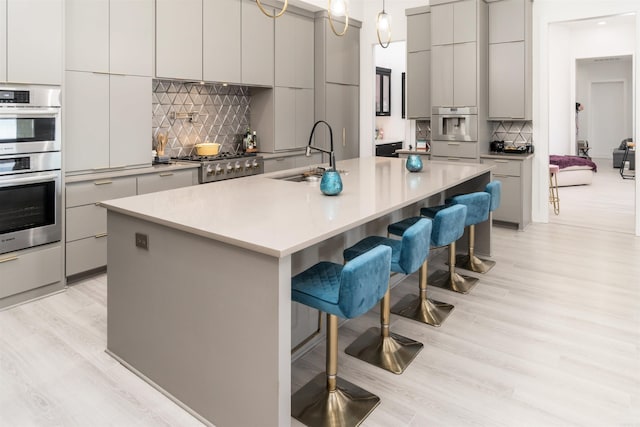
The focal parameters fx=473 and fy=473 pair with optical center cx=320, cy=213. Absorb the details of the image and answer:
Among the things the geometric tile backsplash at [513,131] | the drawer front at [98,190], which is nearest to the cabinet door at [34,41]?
the drawer front at [98,190]

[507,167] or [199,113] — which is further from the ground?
[199,113]

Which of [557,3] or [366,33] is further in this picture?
[366,33]

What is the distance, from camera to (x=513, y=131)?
6215 mm

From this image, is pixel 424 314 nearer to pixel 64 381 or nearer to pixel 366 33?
pixel 64 381

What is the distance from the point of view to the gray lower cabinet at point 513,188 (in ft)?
18.4

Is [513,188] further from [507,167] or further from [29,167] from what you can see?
[29,167]

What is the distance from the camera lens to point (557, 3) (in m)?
5.64

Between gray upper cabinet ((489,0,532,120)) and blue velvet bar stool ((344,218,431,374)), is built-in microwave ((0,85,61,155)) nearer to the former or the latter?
blue velvet bar stool ((344,218,431,374))

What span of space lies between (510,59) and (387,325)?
14.3 feet

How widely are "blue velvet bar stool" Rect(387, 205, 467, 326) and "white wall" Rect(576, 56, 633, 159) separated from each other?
472 inches

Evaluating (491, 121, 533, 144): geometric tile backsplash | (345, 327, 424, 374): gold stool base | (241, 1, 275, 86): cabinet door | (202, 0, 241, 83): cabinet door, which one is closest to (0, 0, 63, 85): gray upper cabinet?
(202, 0, 241, 83): cabinet door

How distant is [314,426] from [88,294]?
2.41 metres

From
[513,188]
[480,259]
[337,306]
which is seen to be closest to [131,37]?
[337,306]

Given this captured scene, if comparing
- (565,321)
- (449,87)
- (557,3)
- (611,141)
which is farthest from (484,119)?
(611,141)
